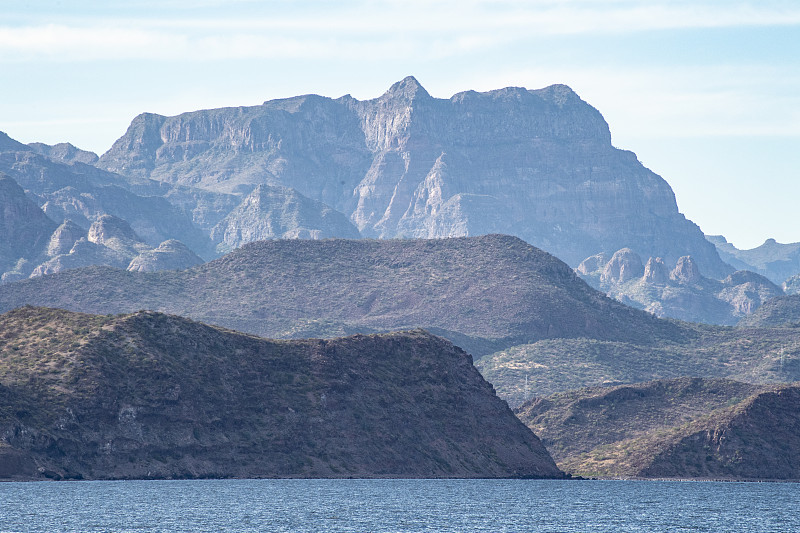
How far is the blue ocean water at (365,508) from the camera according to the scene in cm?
12950

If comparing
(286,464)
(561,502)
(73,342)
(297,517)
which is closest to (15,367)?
(73,342)

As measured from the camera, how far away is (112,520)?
12825 centimetres

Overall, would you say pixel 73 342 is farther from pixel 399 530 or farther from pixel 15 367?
pixel 399 530

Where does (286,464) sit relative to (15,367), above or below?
below

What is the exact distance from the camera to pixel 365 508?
15075 cm

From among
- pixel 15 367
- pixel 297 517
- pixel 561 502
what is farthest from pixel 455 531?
pixel 15 367

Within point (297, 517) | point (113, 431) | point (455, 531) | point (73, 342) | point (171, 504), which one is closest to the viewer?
point (455, 531)

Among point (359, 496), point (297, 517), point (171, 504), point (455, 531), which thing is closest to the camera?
point (455, 531)

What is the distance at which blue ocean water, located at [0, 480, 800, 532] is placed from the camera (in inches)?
5098

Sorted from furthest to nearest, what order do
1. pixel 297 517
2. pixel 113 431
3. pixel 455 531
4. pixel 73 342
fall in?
pixel 73 342, pixel 113 431, pixel 297 517, pixel 455 531

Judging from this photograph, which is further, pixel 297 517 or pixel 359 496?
pixel 359 496

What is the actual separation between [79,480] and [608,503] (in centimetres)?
7066

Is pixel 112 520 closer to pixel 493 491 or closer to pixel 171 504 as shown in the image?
pixel 171 504

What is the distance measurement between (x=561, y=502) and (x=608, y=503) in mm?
6427
